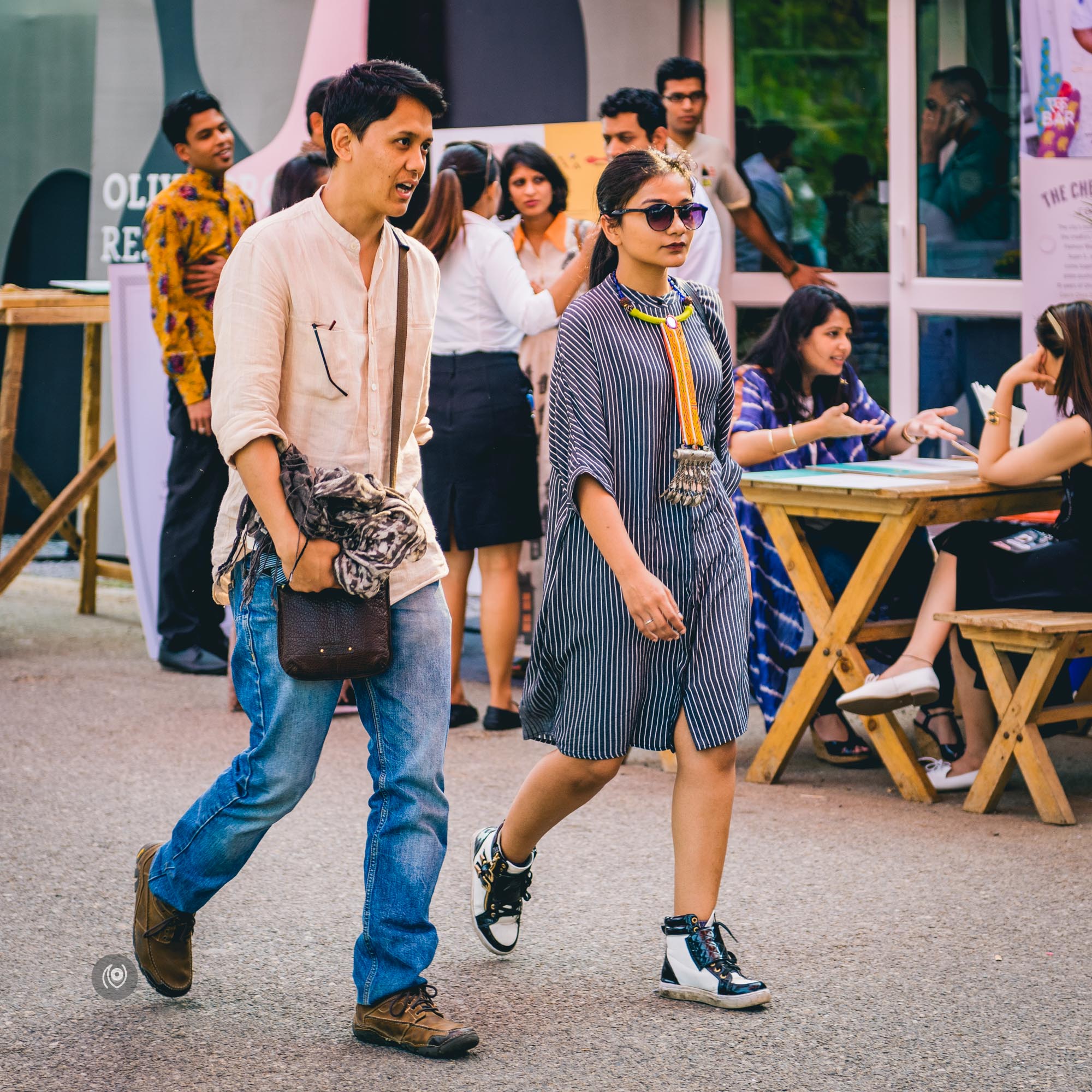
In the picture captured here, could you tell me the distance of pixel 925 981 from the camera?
3834 millimetres

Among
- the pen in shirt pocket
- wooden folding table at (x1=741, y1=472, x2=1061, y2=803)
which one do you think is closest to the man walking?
the pen in shirt pocket

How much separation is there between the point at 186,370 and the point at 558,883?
3.26 m

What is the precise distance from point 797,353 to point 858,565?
0.78 m

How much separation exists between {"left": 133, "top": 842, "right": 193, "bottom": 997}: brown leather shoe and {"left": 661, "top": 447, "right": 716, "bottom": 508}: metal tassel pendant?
1.32 meters

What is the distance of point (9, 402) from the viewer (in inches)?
309

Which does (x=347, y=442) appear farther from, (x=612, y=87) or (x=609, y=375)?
(x=612, y=87)

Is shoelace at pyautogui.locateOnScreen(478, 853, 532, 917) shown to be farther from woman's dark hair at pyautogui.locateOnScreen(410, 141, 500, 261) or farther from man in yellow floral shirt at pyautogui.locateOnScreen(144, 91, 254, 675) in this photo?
man in yellow floral shirt at pyautogui.locateOnScreen(144, 91, 254, 675)

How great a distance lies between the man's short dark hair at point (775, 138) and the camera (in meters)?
8.05

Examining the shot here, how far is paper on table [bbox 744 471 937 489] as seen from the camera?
17.4ft

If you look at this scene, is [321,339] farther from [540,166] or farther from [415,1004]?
[540,166]

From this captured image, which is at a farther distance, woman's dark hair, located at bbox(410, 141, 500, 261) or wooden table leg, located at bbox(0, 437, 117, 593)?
wooden table leg, located at bbox(0, 437, 117, 593)

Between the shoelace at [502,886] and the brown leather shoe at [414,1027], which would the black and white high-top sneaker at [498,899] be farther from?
the brown leather shoe at [414,1027]

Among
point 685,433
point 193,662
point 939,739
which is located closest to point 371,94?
point 685,433

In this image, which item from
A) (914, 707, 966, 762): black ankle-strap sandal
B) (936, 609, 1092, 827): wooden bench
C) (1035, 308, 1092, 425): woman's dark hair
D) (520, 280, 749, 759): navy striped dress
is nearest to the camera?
(520, 280, 749, 759): navy striped dress
